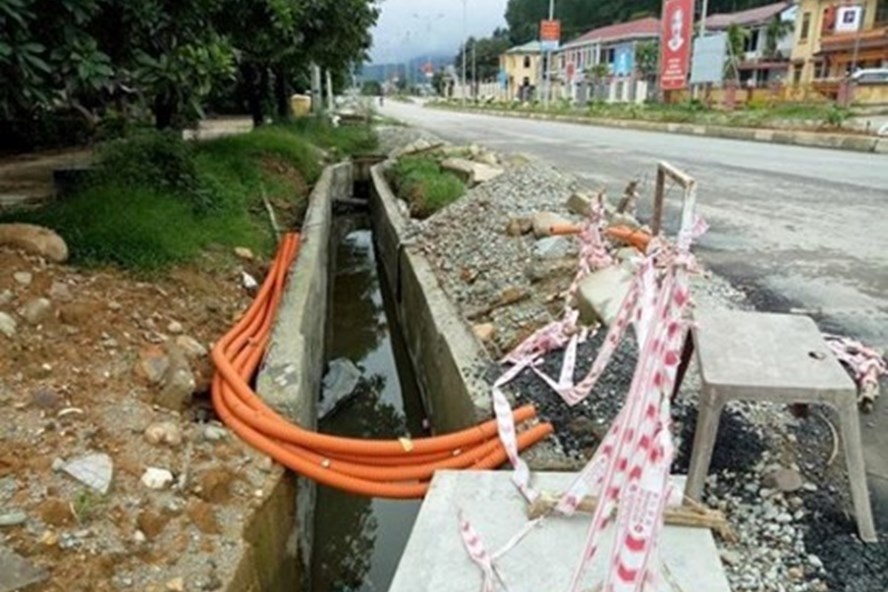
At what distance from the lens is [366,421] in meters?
5.43

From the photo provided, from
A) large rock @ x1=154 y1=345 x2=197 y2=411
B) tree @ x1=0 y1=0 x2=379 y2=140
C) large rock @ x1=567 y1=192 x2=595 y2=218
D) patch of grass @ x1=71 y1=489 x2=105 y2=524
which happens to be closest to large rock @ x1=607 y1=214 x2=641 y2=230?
large rock @ x1=567 y1=192 x2=595 y2=218

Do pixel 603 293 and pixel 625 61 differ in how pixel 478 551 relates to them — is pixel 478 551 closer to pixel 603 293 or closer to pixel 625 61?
pixel 603 293

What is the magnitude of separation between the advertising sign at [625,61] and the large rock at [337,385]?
54.6 metres

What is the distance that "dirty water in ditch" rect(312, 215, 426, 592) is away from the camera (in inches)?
152

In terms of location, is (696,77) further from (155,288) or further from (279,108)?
(155,288)

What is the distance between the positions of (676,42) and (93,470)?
28619 millimetres

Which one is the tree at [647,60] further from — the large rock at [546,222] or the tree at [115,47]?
the tree at [115,47]

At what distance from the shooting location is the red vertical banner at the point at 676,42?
26625mm

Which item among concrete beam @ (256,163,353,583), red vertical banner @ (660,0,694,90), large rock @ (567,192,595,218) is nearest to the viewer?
concrete beam @ (256,163,353,583)

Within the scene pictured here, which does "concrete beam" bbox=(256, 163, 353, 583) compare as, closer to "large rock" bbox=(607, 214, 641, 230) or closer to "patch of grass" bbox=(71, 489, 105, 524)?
"patch of grass" bbox=(71, 489, 105, 524)

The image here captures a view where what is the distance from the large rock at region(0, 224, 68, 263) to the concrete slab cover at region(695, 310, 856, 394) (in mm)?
3687

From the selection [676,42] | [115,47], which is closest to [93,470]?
[115,47]

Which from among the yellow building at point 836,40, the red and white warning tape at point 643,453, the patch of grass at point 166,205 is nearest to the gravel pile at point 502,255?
the patch of grass at point 166,205

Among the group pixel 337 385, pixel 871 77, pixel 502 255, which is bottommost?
pixel 337 385
